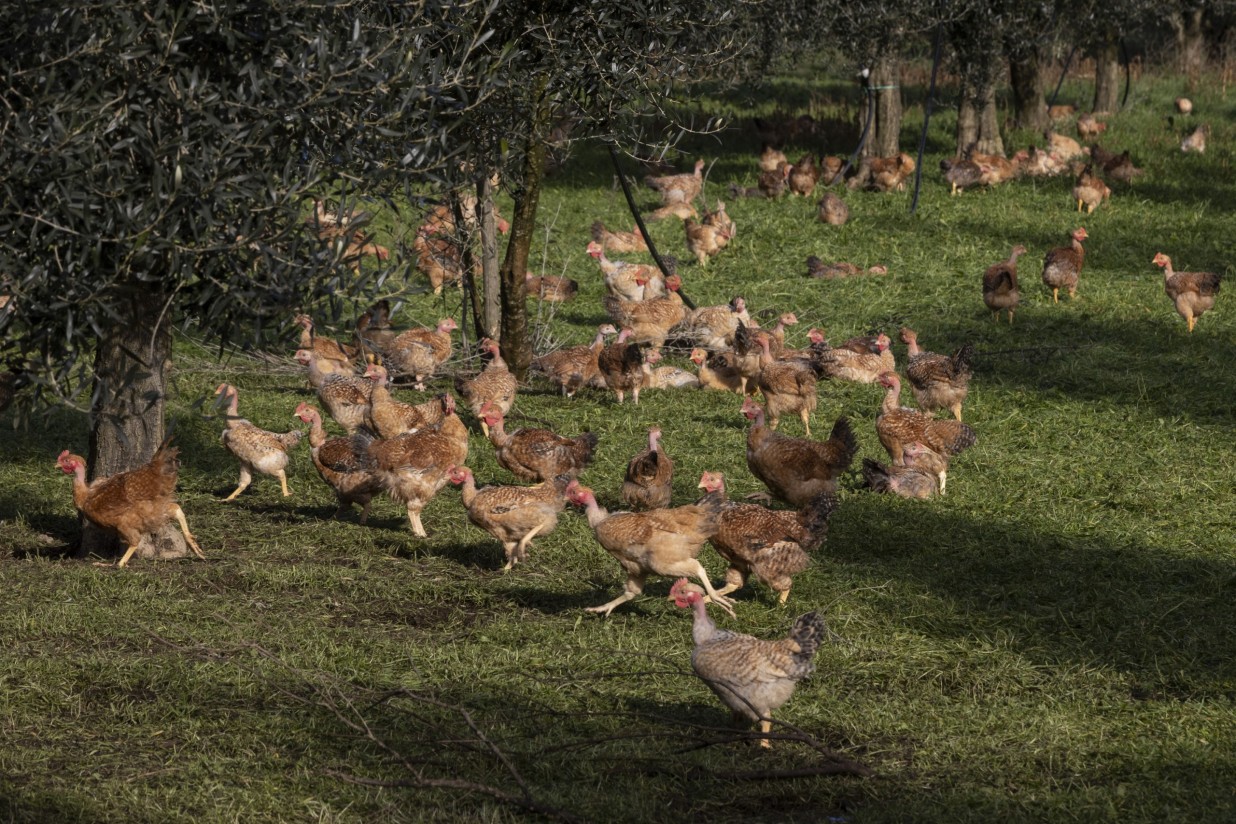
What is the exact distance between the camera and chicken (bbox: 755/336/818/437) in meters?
13.9

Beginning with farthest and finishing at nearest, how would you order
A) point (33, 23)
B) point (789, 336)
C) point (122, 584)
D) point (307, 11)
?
point (789, 336) < point (122, 584) < point (307, 11) < point (33, 23)

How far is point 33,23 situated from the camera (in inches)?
287

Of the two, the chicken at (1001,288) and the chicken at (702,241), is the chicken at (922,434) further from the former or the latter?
the chicken at (702,241)

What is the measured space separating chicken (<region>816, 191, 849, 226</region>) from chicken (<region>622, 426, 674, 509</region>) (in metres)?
13.1

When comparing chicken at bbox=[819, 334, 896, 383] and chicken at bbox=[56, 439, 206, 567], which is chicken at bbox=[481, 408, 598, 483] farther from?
chicken at bbox=[819, 334, 896, 383]

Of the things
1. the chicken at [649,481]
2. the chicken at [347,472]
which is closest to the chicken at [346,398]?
the chicken at [347,472]

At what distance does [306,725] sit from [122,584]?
3064mm

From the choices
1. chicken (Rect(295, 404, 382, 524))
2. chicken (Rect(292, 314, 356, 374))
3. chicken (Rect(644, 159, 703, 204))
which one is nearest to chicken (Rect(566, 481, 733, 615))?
chicken (Rect(295, 404, 382, 524))

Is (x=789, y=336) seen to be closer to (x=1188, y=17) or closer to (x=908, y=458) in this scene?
(x=908, y=458)

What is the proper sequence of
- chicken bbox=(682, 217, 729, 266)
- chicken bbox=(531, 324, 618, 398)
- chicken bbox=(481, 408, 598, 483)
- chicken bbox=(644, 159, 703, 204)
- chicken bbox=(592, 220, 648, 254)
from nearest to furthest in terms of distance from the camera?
chicken bbox=(481, 408, 598, 483) < chicken bbox=(531, 324, 618, 398) < chicken bbox=(682, 217, 729, 266) < chicken bbox=(592, 220, 648, 254) < chicken bbox=(644, 159, 703, 204)

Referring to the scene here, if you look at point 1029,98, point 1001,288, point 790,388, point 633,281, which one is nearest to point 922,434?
point 790,388

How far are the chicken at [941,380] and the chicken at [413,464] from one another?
489 cm

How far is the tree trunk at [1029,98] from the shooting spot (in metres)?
31.8

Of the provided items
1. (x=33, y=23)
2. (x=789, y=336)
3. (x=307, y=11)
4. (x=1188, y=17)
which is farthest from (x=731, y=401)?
(x=1188, y=17)
